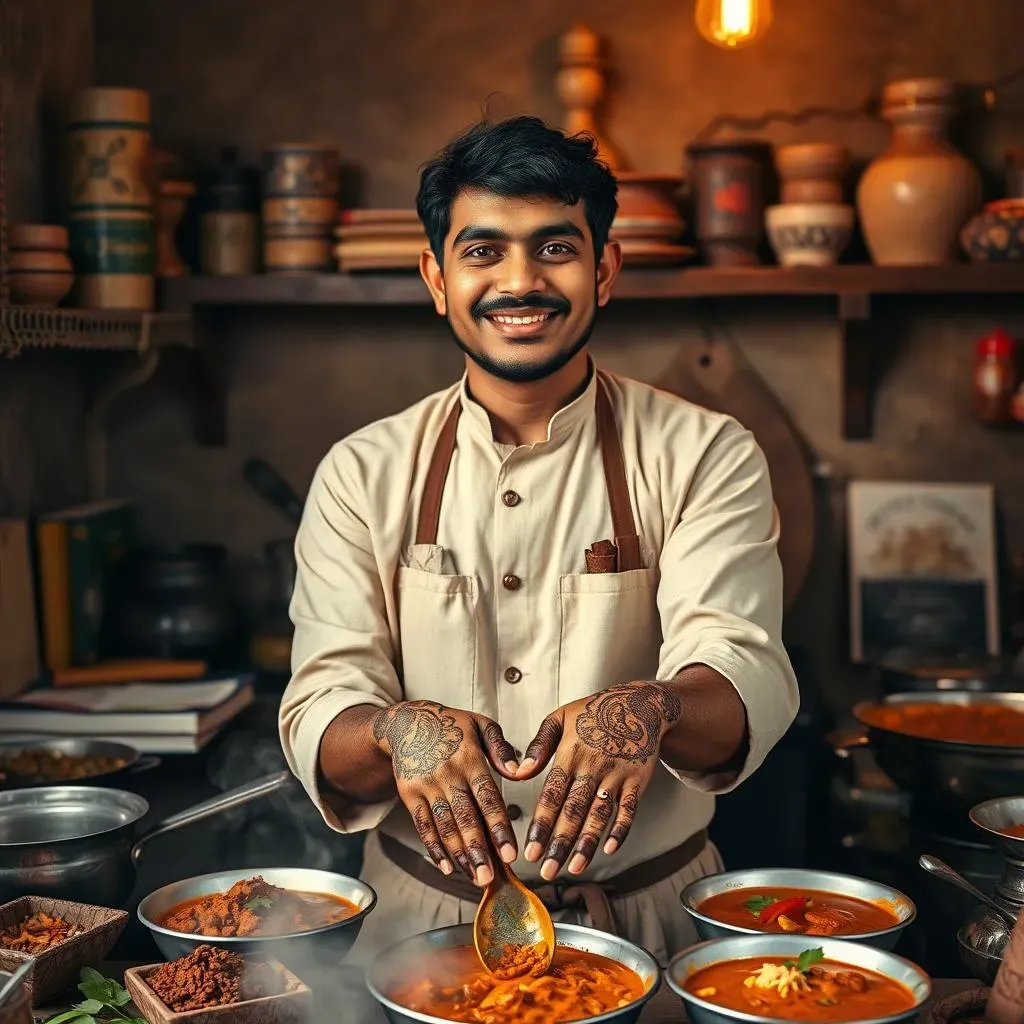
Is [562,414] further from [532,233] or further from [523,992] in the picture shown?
[523,992]

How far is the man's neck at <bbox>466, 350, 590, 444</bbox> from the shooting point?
94.2 inches

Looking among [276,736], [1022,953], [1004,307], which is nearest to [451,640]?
[276,736]

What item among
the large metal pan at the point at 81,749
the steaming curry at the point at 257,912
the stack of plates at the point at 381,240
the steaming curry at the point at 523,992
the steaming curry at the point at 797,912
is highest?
the stack of plates at the point at 381,240

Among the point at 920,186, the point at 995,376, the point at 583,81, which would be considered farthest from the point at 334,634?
the point at 995,376

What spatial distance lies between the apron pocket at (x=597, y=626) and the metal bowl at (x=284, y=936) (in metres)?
0.57

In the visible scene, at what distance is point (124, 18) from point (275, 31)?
397 mm

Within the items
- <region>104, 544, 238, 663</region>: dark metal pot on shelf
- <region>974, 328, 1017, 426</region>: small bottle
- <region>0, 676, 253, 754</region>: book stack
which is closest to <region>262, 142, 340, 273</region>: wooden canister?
<region>104, 544, 238, 663</region>: dark metal pot on shelf

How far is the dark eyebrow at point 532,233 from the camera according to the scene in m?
2.25

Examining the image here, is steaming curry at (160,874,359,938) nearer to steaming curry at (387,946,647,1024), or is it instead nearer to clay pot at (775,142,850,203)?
steaming curry at (387,946,647,1024)

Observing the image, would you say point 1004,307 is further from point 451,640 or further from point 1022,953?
point 1022,953

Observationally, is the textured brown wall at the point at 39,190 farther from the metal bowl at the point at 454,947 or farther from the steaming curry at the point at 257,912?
the metal bowl at the point at 454,947

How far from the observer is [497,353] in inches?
89.9

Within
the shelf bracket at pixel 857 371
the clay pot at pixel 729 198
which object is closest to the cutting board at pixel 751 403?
the shelf bracket at pixel 857 371

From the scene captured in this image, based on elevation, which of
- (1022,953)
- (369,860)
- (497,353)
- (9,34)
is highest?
(9,34)
